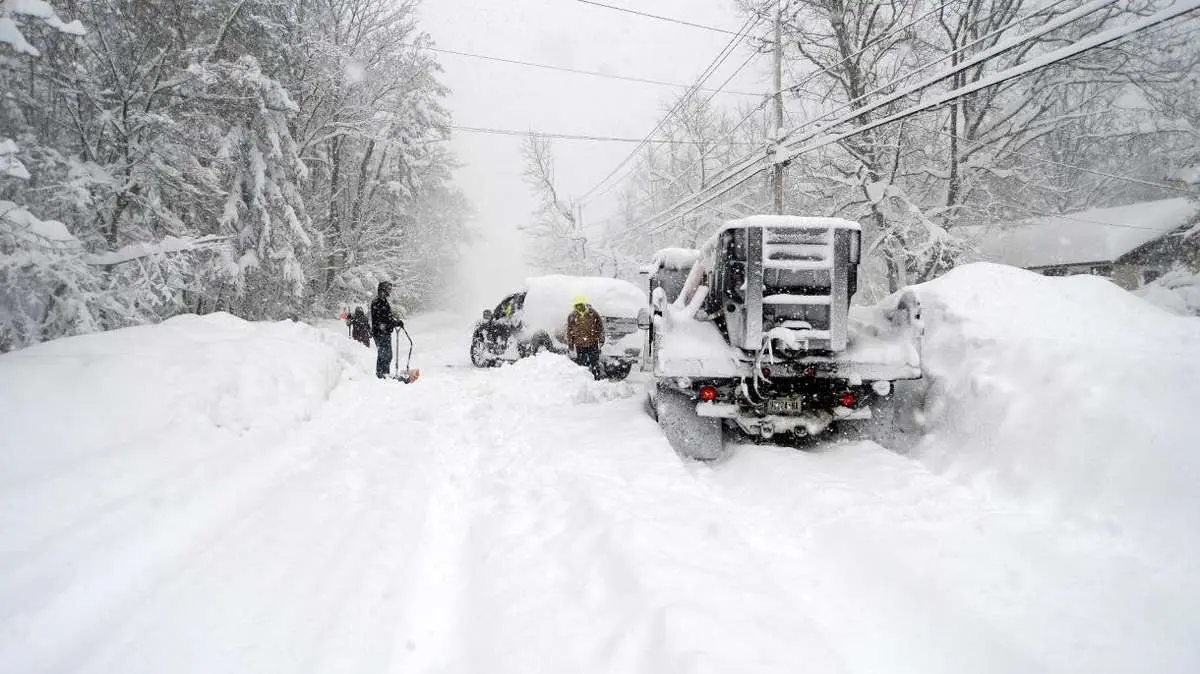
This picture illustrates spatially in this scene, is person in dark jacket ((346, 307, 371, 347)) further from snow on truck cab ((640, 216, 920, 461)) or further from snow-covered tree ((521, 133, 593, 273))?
snow-covered tree ((521, 133, 593, 273))

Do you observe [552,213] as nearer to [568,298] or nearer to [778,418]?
[568,298]

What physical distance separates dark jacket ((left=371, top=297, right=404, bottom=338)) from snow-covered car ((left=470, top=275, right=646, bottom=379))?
284 centimetres

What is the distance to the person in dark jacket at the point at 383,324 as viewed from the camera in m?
9.63

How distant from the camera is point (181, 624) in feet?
7.98

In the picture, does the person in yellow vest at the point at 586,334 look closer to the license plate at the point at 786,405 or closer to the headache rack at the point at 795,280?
the headache rack at the point at 795,280

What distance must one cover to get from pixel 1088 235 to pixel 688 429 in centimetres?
3551

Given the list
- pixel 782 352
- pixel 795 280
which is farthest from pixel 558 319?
pixel 782 352

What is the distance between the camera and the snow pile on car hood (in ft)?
35.3

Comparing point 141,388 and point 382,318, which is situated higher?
point 382,318

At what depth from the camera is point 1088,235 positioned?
95.2 feet

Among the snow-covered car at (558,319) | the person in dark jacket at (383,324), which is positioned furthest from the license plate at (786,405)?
the person in dark jacket at (383,324)

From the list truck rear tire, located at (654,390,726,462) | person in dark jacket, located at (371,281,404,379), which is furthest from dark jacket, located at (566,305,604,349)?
truck rear tire, located at (654,390,726,462)

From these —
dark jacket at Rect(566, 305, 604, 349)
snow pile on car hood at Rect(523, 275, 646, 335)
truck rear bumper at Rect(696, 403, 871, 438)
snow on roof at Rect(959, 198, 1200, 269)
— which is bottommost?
truck rear bumper at Rect(696, 403, 871, 438)

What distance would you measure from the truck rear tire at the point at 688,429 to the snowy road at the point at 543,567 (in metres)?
0.23
